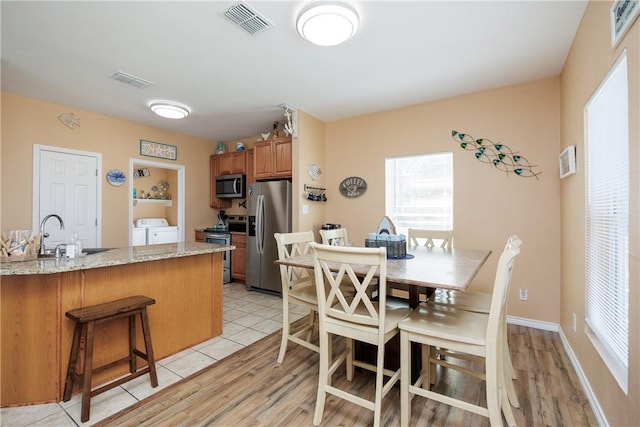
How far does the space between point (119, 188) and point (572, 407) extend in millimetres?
5408

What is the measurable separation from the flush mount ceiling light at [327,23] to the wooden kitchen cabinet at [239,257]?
3.45 m

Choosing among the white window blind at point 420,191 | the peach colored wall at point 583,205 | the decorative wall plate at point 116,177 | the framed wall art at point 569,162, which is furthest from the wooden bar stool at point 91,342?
the framed wall art at point 569,162

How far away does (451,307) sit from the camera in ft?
6.27

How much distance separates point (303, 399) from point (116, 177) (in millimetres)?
4098

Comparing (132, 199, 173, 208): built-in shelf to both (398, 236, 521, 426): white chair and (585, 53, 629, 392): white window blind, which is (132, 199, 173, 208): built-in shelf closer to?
(398, 236, 521, 426): white chair

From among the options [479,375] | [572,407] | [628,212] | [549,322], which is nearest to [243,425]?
[479,375]

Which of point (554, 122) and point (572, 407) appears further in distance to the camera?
point (554, 122)

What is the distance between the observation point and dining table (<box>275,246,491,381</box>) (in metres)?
1.49

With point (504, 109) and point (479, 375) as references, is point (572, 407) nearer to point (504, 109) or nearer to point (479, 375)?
point (479, 375)

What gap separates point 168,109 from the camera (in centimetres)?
345

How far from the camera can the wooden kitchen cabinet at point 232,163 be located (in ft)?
16.8

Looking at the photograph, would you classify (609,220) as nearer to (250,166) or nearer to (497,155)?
(497,155)

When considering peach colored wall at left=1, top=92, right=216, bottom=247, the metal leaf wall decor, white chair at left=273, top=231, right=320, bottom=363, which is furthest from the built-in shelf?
the metal leaf wall decor

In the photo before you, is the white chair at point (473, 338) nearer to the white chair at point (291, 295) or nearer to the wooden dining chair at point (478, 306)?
the wooden dining chair at point (478, 306)
